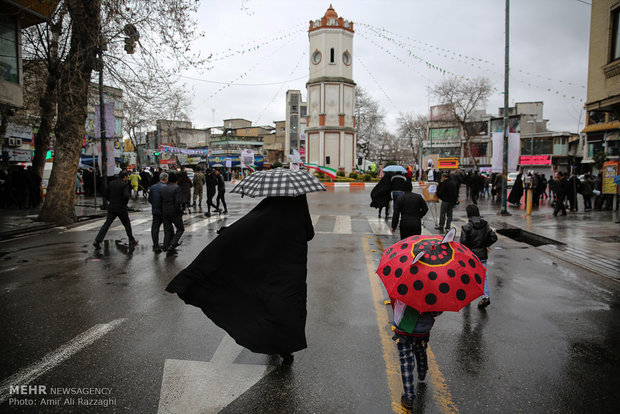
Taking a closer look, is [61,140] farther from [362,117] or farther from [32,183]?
[362,117]

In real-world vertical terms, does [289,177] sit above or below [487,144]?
below

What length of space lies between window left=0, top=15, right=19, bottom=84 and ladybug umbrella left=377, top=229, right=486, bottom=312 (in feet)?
49.8

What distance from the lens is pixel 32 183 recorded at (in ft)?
65.8

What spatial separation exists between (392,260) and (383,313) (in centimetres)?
270

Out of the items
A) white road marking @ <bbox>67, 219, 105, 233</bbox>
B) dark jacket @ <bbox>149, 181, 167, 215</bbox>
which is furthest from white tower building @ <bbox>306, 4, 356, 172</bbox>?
dark jacket @ <bbox>149, 181, 167, 215</bbox>

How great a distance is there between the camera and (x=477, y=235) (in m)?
5.58

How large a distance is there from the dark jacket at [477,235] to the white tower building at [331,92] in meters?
42.9

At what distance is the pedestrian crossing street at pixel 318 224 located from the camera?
12840mm

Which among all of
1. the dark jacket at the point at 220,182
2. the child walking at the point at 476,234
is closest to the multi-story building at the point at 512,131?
the dark jacket at the point at 220,182

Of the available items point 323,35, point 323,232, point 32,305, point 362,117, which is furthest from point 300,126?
point 32,305

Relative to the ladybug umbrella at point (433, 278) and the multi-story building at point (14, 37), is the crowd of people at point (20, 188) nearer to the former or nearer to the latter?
the multi-story building at point (14, 37)

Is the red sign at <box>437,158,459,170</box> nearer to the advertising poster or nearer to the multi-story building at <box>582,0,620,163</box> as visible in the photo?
the advertising poster

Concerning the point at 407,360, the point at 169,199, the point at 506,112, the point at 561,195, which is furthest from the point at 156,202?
the point at 561,195

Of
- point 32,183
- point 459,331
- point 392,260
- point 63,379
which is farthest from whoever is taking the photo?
point 32,183
